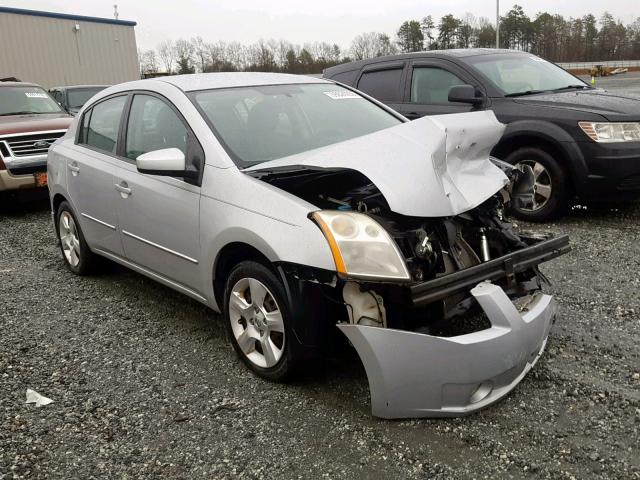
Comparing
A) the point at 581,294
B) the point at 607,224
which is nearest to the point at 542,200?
the point at 607,224

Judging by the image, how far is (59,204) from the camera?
16.9 feet

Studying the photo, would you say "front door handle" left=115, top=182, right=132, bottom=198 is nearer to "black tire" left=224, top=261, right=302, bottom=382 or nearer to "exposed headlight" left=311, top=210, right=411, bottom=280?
"black tire" left=224, top=261, right=302, bottom=382

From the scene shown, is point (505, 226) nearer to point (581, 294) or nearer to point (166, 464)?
point (581, 294)

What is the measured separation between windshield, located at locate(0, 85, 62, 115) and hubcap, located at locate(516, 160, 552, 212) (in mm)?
7424

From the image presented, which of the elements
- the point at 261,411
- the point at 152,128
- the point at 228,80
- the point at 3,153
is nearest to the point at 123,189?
the point at 152,128

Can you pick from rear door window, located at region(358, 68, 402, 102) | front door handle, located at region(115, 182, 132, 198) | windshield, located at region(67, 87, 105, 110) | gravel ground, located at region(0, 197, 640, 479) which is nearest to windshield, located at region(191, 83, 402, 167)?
front door handle, located at region(115, 182, 132, 198)

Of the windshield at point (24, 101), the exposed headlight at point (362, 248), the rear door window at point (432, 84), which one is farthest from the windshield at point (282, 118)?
the windshield at point (24, 101)

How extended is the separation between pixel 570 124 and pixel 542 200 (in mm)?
769

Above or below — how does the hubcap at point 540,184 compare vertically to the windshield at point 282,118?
below

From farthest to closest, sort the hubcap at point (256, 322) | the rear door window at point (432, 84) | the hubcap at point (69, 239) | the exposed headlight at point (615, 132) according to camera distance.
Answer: the rear door window at point (432, 84) → the exposed headlight at point (615, 132) → the hubcap at point (69, 239) → the hubcap at point (256, 322)

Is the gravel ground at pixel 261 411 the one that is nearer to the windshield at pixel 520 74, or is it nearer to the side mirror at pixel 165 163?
the side mirror at pixel 165 163

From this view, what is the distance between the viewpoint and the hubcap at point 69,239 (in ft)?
16.4

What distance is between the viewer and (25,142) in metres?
7.98

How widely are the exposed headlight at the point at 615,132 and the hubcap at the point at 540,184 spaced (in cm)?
55
